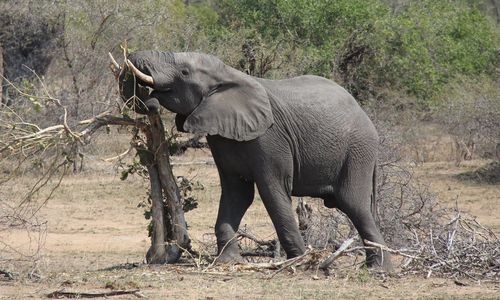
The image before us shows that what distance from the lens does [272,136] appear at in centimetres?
1015

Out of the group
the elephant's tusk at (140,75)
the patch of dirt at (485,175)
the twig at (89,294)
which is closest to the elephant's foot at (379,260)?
the twig at (89,294)

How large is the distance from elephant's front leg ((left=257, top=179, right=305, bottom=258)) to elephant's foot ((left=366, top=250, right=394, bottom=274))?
62cm

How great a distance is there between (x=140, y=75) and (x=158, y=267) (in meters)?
1.70

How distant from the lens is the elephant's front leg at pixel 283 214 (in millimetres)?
10023

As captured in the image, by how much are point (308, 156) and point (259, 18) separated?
1315 centimetres

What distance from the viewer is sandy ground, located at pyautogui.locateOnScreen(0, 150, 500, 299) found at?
29.6 ft

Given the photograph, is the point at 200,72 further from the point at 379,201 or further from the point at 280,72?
the point at 280,72

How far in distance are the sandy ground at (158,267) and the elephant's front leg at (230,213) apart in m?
0.40

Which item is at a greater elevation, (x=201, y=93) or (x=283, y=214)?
(x=201, y=93)

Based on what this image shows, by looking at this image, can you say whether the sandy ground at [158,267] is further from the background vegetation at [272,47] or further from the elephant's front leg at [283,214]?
the background vegetation at [272,47]

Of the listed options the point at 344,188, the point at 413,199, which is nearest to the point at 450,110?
the point at 413,199

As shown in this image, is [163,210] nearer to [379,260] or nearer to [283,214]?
[283,214]

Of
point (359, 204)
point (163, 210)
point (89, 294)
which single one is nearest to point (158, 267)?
point (163, 210)

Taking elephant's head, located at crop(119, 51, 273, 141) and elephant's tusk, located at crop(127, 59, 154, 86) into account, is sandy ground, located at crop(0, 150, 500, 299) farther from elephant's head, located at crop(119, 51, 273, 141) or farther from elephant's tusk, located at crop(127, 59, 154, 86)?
elephant's tusk, located at crop(127, 59, 154, 86)
